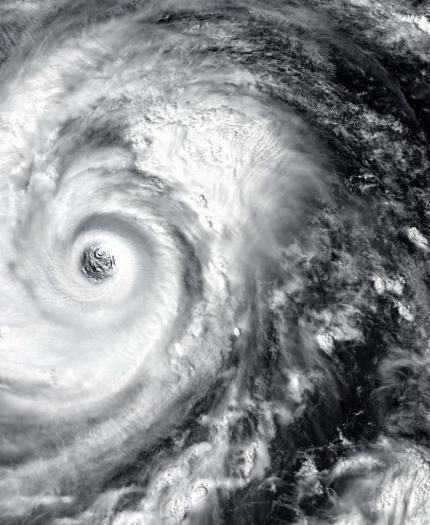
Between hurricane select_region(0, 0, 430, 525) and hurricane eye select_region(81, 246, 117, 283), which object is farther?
hurricane eye select_region(81, 246, 117, 283)

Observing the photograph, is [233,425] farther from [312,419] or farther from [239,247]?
[239,247]

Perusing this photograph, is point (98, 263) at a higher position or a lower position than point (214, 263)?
lower

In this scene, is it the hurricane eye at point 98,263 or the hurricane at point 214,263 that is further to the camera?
the hurricane eye at point 98,263

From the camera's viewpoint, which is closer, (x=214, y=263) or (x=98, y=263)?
(x=214, y=263)

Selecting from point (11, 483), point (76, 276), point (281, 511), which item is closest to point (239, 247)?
point (76, 276)
